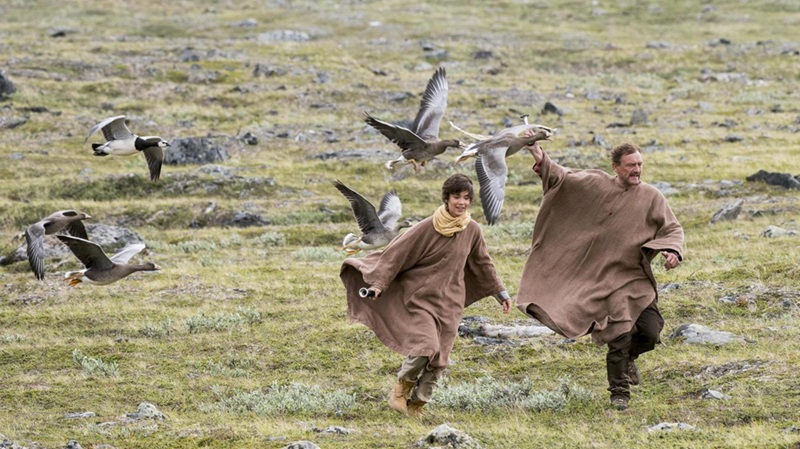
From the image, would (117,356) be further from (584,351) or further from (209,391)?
(584,351)

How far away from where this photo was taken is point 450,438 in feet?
27.4

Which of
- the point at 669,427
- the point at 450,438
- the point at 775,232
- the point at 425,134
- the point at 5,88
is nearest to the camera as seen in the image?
the point at 450,438

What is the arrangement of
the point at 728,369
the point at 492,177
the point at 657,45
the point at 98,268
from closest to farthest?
1. the point at 728,369
2. the point at 492,177
3. the point at 98,268
4. the point at 657,45

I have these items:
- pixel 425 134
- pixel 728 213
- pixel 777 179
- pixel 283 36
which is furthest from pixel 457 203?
pixel 283 36

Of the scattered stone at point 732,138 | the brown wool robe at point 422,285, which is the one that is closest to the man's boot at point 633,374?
the brown wool robe at point 422,285

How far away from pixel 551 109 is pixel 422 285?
93.6 feet

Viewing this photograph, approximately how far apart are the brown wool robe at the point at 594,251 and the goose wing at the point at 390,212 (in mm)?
4121

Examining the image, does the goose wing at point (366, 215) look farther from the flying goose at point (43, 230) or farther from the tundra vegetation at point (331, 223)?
the flying goose at point (43, 230)

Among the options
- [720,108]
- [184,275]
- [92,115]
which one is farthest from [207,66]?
[184,275]

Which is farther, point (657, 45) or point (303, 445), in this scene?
point (657, 45)

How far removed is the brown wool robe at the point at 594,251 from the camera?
9852 millimetres

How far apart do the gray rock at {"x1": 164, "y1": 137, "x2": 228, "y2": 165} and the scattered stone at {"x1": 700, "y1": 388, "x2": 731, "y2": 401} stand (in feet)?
66.5

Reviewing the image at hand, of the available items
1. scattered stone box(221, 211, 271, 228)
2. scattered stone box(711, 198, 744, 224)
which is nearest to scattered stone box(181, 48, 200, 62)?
scattered stone box(221, 211, 271, 228)

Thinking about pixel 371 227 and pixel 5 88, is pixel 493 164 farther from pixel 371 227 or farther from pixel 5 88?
pixel 5 88
